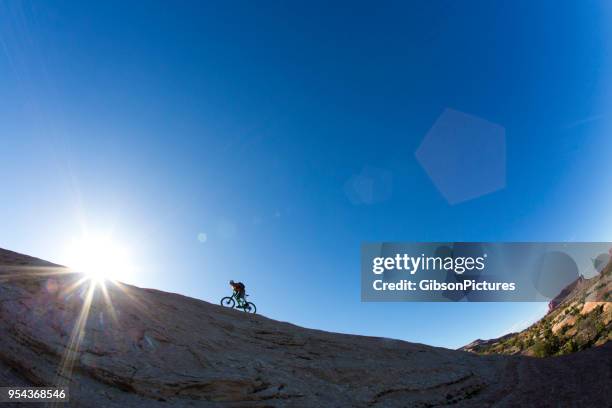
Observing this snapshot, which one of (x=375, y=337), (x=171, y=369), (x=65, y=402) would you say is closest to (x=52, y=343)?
(x=65, y=402)

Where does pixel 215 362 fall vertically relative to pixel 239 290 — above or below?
below

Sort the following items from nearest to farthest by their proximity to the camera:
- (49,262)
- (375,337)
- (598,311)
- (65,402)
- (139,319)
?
(65,402)
(139,319)
(49,262)
(375,337)
(598,311)

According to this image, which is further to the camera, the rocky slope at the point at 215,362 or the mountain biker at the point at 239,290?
the mountain biker at the point at 239,290

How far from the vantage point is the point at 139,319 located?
1777cm

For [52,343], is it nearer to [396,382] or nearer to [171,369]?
[171,369]

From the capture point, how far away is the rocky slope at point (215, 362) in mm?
12906

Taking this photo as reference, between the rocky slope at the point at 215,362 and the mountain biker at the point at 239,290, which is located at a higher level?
the mountain biker at the point at 239,290

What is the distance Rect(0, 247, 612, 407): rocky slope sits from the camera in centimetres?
1291

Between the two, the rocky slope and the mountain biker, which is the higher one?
the mountain biker

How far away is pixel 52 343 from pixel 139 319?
15.5 feet

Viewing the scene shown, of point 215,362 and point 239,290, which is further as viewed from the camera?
point 239,290

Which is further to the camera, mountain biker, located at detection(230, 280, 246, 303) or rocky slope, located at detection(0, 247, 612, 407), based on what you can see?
mountain biker, located at detection(230, 280, 246, 303)

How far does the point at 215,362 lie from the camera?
53.9ft

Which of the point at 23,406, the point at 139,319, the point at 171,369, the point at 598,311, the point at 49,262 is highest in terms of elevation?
the point at 598,311
